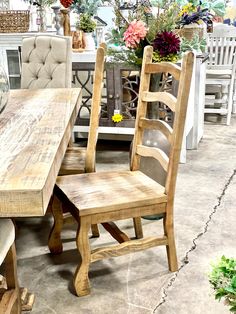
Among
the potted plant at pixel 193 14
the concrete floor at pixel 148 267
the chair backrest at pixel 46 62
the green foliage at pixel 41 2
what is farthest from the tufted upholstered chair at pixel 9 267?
the green foliage at pixel 41 2

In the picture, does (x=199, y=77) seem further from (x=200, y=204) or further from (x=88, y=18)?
(x=200, y=204)

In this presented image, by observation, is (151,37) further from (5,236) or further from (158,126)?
(5,236)

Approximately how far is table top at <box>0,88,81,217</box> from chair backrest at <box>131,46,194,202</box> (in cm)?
38

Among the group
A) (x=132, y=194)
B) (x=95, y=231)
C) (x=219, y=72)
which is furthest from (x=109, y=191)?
(x=219, y=72)

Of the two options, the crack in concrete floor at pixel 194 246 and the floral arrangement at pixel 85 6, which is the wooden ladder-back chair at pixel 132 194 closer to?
the crack in concrete floor at pixel 194 246

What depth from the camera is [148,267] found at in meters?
2.04

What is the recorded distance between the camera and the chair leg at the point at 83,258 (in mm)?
1717

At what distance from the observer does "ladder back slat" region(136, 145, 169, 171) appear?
74.2 inches

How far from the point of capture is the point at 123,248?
184 cm

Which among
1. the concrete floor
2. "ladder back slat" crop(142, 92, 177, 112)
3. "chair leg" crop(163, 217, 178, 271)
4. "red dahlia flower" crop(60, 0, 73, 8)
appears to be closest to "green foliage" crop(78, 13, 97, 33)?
"red dahlia flower" crop(60, 0, 73, 8)

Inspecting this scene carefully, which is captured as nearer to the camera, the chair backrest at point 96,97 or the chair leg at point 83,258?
the chair leg at point 83,258

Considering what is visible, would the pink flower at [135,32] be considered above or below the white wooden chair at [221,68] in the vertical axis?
above

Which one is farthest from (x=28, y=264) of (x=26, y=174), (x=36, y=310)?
(x=26, y=174)

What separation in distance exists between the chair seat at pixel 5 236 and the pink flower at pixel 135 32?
1.38m
